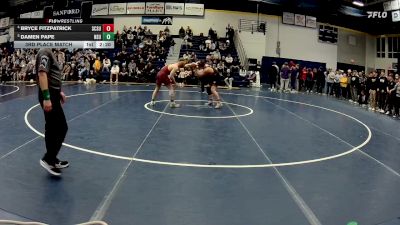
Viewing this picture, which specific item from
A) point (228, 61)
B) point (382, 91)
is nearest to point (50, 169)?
point (382, 91)

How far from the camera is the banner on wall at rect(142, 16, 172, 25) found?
95.2 ft

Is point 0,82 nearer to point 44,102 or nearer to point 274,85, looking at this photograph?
point 274,85

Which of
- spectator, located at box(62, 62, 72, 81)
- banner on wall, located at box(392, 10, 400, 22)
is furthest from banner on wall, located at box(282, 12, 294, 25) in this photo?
spectator, located at box(62, 62, 72, 81)

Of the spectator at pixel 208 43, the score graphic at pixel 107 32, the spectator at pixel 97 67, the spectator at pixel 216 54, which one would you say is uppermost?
the spectator at pixel 208 43

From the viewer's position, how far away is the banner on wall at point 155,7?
1140 inches

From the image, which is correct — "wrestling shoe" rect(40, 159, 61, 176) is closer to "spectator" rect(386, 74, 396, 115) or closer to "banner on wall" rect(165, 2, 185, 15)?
"spectator" rect(386, 74, 396, 115)

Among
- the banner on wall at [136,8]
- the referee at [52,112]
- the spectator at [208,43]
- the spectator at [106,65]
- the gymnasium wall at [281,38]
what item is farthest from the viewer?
the gymnasium wall at [281,38]

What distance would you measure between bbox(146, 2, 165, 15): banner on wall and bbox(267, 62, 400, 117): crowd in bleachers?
10684mm

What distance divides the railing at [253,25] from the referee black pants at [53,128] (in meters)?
25.4

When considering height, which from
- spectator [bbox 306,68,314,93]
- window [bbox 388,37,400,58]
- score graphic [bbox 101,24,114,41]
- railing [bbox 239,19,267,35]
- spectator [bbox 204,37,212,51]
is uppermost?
railing [bbox 239,19,267,35]

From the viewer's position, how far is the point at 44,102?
16.3ft

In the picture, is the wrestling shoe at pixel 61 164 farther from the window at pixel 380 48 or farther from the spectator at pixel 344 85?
the window at pixel 380 48

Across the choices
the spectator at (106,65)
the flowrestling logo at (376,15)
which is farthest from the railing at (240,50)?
the flowrestling logo at (376,15)

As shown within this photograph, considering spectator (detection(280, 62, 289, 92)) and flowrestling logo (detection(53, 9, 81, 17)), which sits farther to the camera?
spectator (detection(280, 62, 289, 92))
